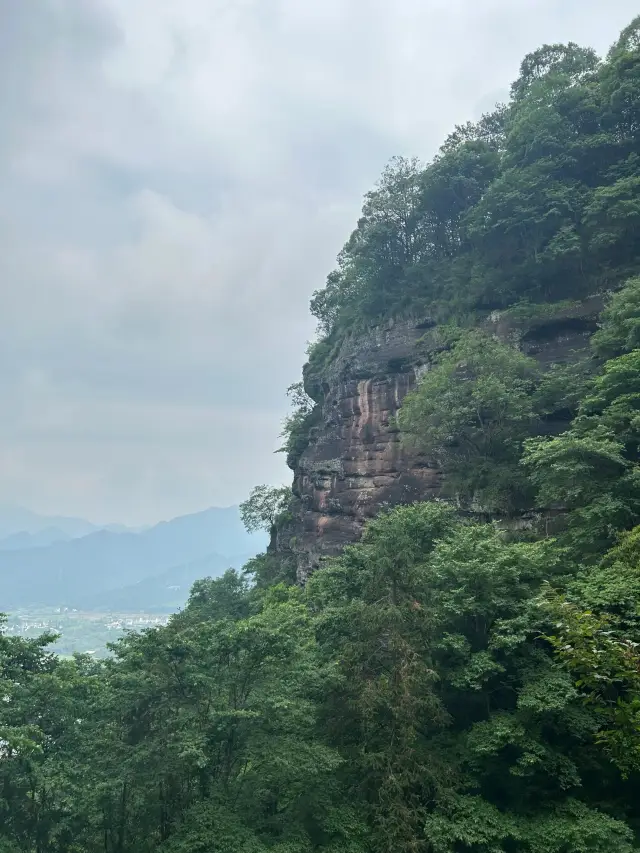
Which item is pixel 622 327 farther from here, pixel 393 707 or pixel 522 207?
pixel 393 707

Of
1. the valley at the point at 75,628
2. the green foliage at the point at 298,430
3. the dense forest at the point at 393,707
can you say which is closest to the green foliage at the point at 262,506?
the green foliage at the point at 298,430

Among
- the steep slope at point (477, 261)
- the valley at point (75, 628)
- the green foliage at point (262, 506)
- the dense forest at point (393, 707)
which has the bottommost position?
the valley at point (75, 628)

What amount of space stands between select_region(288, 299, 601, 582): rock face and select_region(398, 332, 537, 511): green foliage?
2480 millimetres

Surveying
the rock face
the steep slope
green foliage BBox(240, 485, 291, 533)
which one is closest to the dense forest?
the rock face

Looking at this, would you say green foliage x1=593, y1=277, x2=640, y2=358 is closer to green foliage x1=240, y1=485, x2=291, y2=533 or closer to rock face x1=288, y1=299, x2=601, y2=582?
rock face x1=288, y1=299, x2=601, y2=582

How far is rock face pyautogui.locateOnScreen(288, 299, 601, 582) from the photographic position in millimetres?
23516

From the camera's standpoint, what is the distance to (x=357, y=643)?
11.4 metres

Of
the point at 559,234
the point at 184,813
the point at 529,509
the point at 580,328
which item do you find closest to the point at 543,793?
the point at 184,813

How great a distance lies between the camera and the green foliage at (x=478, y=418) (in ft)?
63.0

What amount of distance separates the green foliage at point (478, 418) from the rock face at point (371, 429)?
8.14ft

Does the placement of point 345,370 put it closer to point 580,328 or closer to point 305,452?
point 305,452

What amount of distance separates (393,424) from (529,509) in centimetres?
921

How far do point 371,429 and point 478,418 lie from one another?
8.53m

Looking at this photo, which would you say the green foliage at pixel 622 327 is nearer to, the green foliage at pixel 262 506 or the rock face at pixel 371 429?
the rock face at pixel 371 429
